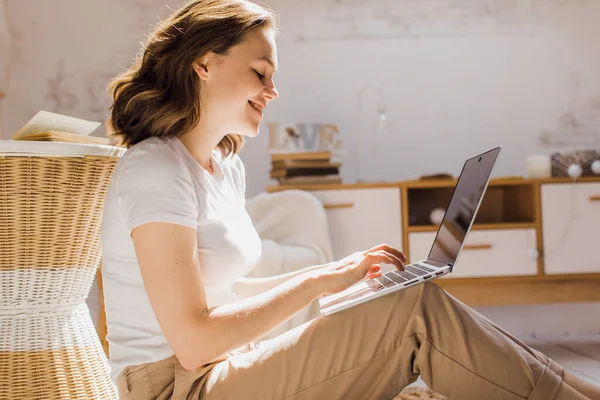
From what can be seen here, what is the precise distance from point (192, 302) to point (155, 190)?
200mm

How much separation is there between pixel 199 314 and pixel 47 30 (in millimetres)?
2952

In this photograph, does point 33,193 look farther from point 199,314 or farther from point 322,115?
point 322,115

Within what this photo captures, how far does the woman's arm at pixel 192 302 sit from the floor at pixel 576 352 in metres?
1.49

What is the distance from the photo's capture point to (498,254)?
3057mm

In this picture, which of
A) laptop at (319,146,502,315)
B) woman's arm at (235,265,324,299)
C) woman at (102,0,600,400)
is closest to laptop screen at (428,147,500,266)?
laptop at (319,146,502,315)

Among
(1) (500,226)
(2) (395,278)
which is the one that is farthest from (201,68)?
(1) (500,226)

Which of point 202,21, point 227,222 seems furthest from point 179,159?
point 202,21

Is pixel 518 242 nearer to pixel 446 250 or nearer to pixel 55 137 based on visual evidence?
pixel 446 250

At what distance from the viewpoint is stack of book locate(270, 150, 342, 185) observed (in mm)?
3109

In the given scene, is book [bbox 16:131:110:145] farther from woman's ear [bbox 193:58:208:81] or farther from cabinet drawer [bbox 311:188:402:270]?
cabinet drawer [bbox 311:188:402:270]

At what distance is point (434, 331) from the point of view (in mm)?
1073

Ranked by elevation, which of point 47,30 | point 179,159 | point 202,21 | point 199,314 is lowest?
point 199,314

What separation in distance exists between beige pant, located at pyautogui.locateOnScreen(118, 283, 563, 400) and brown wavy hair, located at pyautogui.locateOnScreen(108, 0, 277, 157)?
48 cm

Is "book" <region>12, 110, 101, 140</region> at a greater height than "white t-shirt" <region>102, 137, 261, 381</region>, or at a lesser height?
greater
